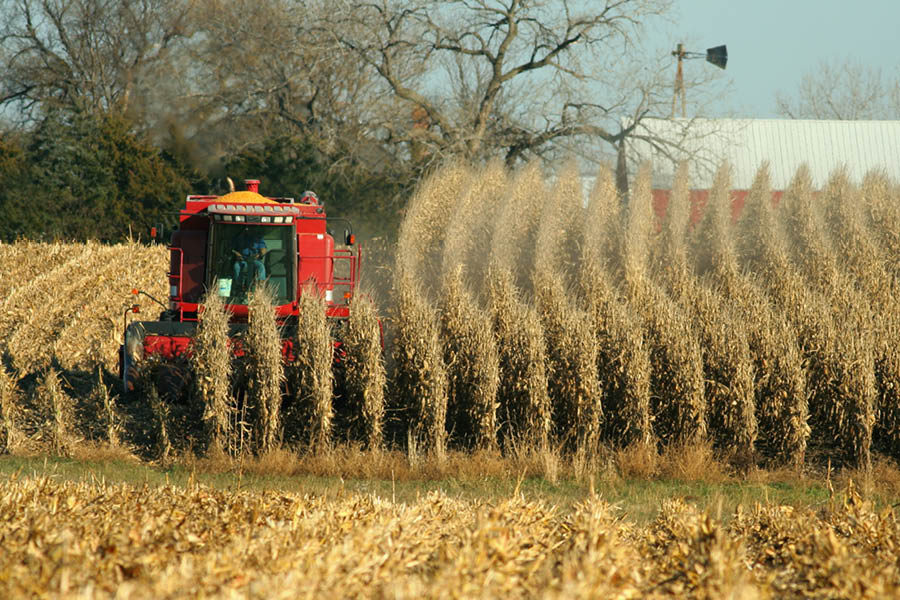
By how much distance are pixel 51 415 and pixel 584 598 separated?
9490 millimetres

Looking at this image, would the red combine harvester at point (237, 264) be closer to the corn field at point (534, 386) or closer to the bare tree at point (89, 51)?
A: the corn field at point (534, 386)

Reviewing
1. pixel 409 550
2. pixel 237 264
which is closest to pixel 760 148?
pixel 237 264

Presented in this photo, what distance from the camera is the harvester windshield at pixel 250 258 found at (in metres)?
12.4

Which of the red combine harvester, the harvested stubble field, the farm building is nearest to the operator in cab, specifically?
the red combine harvester

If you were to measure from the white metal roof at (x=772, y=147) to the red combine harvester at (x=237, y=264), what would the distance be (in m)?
16.3

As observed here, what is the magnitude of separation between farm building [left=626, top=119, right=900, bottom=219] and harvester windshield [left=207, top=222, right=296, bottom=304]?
592 inches

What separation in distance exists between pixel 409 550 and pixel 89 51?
129 ft

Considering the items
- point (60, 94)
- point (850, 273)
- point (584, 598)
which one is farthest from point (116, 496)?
point (60, 94)

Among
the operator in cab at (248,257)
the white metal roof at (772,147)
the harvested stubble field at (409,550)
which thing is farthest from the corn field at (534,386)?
the white metal roof at (772,147)

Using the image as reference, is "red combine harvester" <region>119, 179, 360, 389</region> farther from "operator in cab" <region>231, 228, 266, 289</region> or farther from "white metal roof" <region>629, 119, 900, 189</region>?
"white metal roof" <region>629, 119, 900, 189</region>

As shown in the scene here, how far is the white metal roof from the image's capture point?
90.1 feet

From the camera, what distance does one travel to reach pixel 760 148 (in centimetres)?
2961

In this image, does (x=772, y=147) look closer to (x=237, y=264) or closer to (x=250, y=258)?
(x=250, y=258)

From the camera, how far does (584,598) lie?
3.48 m
